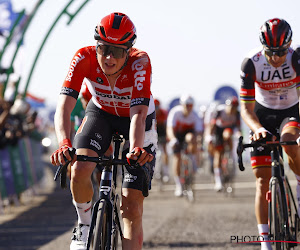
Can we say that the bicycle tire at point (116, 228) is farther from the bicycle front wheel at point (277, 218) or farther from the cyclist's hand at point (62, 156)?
the bicycle front wheel at point (277, 218)

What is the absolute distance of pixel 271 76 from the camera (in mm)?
6730

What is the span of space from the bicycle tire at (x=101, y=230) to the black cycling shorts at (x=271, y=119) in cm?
218

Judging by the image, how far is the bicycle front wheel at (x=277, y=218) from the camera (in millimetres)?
5996

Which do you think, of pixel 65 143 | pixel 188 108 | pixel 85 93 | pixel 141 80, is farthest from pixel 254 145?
pixel 188 108

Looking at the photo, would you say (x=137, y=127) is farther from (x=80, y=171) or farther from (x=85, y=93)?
(x=85, y=93)

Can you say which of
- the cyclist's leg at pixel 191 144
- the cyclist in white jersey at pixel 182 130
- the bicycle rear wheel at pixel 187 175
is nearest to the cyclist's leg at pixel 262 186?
the bicycle rear wheel at pixel 187 175

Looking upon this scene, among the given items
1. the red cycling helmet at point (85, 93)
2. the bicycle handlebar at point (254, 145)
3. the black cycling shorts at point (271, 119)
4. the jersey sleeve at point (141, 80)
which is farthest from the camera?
the red cycling helmet at point (85, 93)

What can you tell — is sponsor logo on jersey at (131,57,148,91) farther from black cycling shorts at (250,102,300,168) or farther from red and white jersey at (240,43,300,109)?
black cycling shorts at (250,102,300,168)

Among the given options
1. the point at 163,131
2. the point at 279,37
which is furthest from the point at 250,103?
the point at 163,131

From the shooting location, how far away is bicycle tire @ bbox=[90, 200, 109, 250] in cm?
477

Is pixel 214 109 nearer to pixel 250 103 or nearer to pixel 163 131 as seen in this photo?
pixel 163 131

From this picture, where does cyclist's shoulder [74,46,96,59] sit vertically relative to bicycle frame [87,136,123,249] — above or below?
above

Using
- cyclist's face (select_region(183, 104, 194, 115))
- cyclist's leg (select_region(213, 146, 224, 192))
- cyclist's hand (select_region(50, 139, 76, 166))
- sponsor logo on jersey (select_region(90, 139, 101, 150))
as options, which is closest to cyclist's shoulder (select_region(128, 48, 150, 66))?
sponsor logo on jersey (select_region(90, 139, 101, 150))

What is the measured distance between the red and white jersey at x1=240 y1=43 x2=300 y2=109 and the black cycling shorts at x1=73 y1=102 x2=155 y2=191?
1300 millimetres
